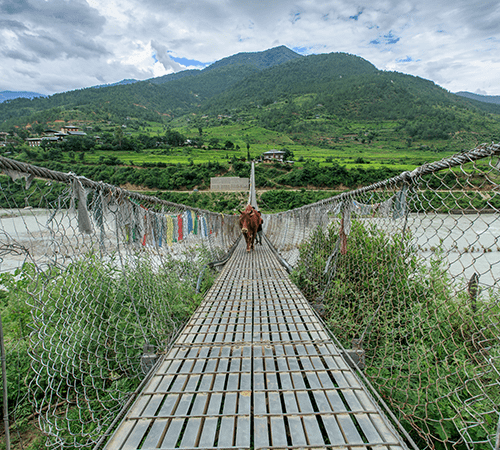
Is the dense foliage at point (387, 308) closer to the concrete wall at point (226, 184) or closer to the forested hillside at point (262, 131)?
the forested hillside at point (262, 131)

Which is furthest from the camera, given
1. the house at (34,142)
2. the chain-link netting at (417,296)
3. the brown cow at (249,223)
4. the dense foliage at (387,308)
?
the house at (34,142)

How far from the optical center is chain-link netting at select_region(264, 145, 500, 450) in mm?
1229

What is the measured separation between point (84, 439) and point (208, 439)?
4.05 feet

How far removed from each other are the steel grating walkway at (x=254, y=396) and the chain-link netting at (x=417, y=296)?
0.33 meters

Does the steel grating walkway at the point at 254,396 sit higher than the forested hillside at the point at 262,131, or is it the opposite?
the forested hillside at the point at 262,131

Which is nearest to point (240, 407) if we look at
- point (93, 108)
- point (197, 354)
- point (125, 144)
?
point (197, 354)

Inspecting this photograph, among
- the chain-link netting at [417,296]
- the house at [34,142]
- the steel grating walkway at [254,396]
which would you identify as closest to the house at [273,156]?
the house at [34,142]

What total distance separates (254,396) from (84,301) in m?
1.57

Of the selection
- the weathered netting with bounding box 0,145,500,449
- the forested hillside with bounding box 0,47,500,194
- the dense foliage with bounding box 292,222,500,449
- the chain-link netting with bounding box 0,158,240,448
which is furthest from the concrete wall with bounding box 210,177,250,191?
the dense foliage with bounding box 292,222,500,449

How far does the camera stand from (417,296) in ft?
5.45

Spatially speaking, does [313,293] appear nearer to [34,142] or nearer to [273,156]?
[273,156]

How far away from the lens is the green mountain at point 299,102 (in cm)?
6006

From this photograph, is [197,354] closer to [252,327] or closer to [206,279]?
[252,327]

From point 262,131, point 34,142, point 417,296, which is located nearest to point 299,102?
point 262,131
